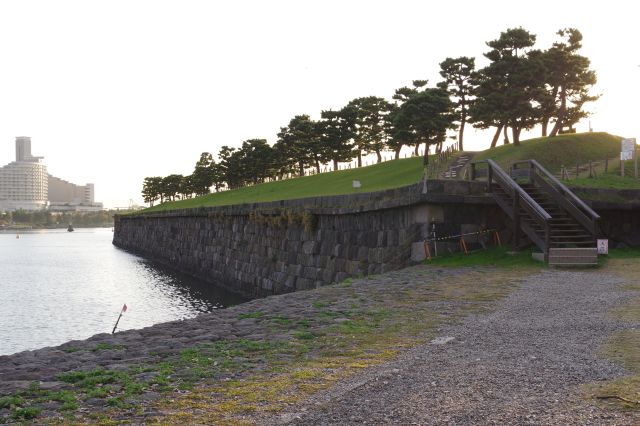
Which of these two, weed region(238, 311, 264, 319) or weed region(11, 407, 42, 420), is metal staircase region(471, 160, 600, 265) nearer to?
weed region(238, 311, 264, 319)

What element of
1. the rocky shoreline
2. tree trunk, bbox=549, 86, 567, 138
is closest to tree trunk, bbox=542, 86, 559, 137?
tree trunk, bbox=549, 86, 567, 138

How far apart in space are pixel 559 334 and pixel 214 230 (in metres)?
35.6

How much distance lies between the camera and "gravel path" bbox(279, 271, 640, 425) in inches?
206

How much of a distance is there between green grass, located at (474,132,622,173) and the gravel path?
2705 centimetres

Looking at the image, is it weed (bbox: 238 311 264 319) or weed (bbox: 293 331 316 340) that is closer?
weed (bbox: 293 331 316 340)

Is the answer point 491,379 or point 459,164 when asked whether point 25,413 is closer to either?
point 491,379

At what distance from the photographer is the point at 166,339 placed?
9.17 m

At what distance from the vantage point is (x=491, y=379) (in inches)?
247

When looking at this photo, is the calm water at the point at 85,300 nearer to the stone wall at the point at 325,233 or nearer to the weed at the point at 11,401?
the stone wall at the point at 325,233

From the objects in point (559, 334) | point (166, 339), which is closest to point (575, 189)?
point (559, 334)

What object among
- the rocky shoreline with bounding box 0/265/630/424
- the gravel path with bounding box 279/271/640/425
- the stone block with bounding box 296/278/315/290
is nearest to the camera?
the gravel path with bounding box 279/271/640/425

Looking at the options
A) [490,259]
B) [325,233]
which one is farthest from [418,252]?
[325,233]

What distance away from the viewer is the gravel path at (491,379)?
206 inches

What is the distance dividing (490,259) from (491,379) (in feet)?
38.2
